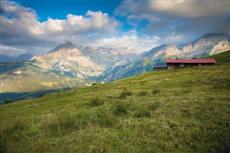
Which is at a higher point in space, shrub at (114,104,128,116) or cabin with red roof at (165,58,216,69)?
cabin with red roof at (165,58,216,69)

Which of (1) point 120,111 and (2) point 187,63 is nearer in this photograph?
(1) point 120,111

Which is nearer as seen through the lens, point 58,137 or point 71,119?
point 58,137

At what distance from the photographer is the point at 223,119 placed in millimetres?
16734

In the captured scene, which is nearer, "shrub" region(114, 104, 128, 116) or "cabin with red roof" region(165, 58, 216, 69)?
"shrub" region(114, 104, 128, 116)

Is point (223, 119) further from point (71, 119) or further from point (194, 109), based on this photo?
point (71, 119)

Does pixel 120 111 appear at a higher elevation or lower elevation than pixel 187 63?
lower

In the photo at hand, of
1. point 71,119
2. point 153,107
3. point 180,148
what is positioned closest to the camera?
point 180,148

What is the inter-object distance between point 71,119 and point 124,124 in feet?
19.1

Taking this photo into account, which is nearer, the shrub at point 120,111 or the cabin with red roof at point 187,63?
the shrub at point 120,111

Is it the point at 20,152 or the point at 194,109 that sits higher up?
the point at 194,109

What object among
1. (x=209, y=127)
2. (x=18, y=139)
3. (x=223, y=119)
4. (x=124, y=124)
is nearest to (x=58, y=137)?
(x=18, y=139)

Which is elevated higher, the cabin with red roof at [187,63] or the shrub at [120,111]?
the cabin with red roof at [187,63]

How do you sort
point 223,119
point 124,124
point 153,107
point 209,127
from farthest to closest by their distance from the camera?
point 153,107 < point 124,124 < point 223,119 < point 209,127

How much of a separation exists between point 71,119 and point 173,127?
9871 mm
